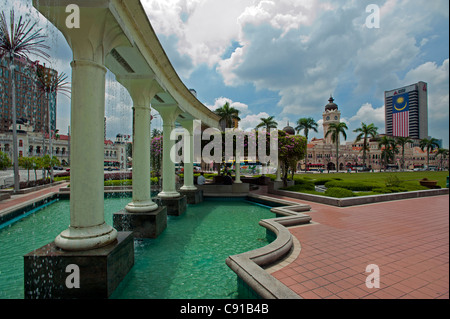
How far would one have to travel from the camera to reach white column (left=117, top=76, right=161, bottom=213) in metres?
7.57

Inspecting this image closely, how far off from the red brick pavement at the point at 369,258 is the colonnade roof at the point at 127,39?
5589 millimetres

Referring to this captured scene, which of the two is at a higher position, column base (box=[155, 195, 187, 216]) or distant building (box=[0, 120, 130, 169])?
distant building (box=[0, 120, 130, 169])

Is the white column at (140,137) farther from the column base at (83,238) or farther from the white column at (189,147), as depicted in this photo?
the white column at (189,147)

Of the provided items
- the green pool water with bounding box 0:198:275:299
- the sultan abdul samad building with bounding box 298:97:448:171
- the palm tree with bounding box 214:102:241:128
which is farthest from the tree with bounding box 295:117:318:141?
the green pool water with bounding box 0:198:275:299

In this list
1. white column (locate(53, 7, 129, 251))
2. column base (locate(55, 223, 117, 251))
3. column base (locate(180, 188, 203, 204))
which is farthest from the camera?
column base (locate(180, 188, 203, 204))

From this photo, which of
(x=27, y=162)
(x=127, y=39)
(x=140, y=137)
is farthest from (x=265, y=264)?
(x=27, y=162)

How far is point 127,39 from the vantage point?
5238 mm

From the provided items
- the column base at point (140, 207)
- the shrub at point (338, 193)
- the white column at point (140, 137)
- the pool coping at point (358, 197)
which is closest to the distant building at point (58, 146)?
the pool coping at point (358, 197)

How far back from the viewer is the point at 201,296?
14.0 feet

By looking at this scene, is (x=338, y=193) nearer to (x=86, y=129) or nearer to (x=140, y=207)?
(x=140, y=207)

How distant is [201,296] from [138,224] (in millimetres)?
3988

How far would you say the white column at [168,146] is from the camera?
1074cm

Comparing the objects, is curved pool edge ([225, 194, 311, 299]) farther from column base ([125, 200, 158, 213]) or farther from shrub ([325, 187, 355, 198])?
shrub ([325, 187, 355, 198])

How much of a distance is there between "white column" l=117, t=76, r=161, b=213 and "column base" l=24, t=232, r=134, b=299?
142 inches
